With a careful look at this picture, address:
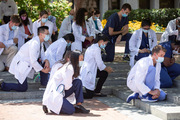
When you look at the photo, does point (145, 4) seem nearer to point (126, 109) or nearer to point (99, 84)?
point (99, 84)

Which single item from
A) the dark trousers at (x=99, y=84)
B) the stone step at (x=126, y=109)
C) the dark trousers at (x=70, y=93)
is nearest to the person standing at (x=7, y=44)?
the dark trousers at (x=99, y=84)

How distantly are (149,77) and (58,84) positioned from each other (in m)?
1.97

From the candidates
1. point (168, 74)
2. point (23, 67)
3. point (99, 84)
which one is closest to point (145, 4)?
point (168, 74)

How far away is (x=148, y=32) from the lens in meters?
9.79

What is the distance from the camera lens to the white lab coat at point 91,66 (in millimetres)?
8508

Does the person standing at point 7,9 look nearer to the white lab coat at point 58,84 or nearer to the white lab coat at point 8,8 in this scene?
the white lab coat at point 8,8

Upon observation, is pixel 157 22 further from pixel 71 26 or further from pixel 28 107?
pixel 28 107

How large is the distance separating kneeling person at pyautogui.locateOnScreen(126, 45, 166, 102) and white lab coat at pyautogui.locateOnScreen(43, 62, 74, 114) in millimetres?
1563

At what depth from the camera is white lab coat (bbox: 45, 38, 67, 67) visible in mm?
8922

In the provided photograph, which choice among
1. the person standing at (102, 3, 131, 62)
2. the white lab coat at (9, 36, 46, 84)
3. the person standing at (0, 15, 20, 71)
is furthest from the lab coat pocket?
the person standing at (102, 3, 131, 62)

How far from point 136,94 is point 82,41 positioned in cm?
356

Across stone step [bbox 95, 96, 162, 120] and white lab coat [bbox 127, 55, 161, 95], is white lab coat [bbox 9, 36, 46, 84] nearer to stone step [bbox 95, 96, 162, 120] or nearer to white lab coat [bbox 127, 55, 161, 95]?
stone step [bbox 95, 96, 162, 120]

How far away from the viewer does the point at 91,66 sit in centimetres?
855

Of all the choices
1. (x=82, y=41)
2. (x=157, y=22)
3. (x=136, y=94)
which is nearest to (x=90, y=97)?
(x=136, y=94)
